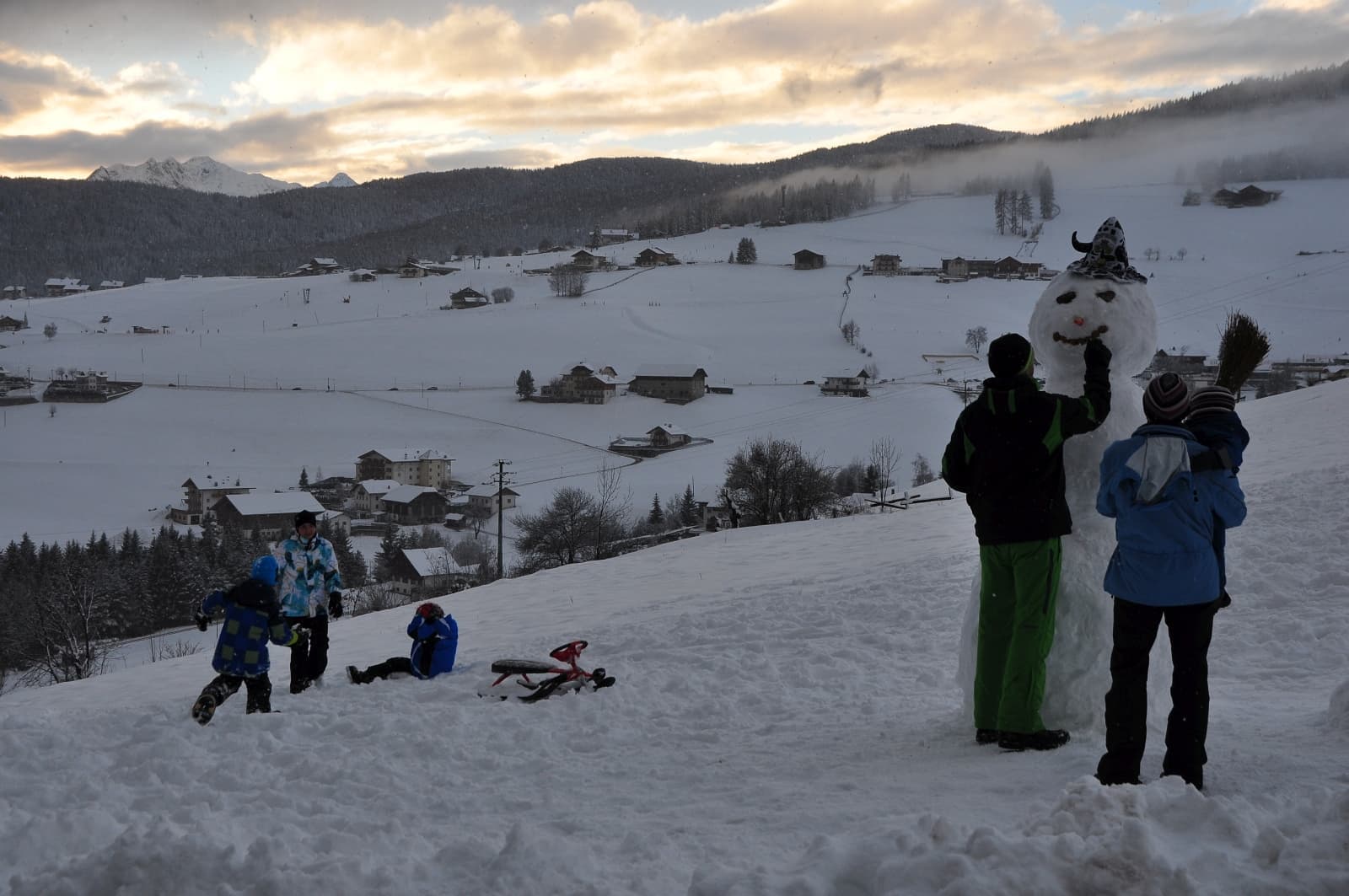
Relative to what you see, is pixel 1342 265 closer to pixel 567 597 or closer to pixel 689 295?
pixel 689 295

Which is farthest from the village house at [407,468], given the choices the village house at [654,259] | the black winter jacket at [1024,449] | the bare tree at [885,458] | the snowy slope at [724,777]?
the village house at [654,259]

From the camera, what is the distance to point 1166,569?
3.67 m

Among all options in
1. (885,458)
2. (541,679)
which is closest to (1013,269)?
(885,458)

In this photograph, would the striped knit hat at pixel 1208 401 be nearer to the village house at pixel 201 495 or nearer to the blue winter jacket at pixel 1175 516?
the blue winter jacket at pixel 1175 516

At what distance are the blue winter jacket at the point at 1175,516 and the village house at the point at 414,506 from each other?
1990 inches

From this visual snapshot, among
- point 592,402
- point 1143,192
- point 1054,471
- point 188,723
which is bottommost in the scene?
point 592,402

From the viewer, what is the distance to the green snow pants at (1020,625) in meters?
4.50

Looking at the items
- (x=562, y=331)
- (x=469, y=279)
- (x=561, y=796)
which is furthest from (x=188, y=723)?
(x=469, y=279)

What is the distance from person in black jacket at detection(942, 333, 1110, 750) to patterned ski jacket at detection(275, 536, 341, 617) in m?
5.19

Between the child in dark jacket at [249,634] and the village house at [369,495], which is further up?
the child in dark jacket at [249,634]

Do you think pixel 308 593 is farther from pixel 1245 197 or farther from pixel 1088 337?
pixel 1245 197

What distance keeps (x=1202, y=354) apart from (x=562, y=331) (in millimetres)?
50530

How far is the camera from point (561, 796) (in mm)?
4562

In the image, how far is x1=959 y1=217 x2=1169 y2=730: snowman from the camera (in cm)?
464
